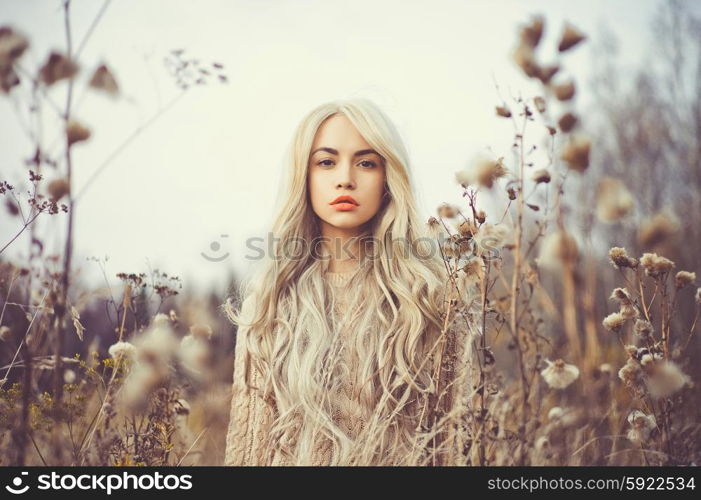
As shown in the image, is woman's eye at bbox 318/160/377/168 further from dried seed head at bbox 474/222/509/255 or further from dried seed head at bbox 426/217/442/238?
dried seed head at bbox 474/222/509/255

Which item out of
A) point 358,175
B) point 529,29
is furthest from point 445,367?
point 529,29

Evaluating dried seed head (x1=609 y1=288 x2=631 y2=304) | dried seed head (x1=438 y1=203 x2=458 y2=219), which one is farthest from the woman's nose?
dried seed head (x1=609 y1=288 x2=631 y2=304)

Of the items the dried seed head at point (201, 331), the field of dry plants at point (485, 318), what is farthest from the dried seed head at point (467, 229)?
the dried seed head at point (201, 331)

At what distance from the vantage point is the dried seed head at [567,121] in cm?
99

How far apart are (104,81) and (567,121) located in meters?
0.91

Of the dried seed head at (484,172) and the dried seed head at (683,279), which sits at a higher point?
the dried seed head at (484,172)

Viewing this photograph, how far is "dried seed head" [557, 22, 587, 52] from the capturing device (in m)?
1.03

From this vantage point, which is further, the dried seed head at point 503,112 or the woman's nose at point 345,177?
the woman's nose at point 345,177

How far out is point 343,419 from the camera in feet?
5.88

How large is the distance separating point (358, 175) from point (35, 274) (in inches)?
41.9

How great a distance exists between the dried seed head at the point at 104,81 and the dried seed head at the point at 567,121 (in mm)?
879

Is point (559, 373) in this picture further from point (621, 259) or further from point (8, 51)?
point (8, 51)

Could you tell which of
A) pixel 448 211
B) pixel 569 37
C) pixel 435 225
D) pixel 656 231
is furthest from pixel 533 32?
pixel 435 225

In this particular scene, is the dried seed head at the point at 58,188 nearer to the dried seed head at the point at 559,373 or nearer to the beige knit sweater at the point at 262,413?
the beige knit sweater at the point at 262,413
